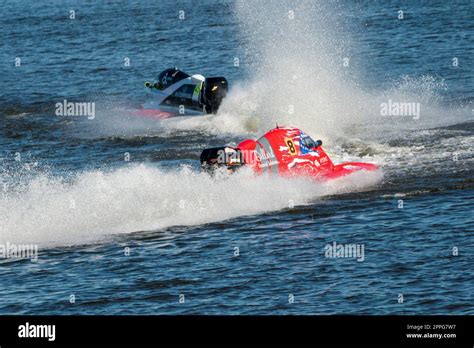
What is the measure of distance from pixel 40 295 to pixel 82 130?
18041 mm

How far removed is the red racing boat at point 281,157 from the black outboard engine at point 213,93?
11.3 meters

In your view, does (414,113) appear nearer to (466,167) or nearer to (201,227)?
(466,167)

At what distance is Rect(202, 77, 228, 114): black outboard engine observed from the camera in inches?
1430

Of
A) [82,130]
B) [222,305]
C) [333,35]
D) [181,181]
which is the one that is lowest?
[222,305]

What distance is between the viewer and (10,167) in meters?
30.5

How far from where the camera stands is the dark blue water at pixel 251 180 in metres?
18.2

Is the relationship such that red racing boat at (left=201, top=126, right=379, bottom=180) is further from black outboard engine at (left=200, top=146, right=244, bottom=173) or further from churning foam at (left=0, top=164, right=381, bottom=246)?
churning foam at (left=0, top=164, right=381, bottom=246)
